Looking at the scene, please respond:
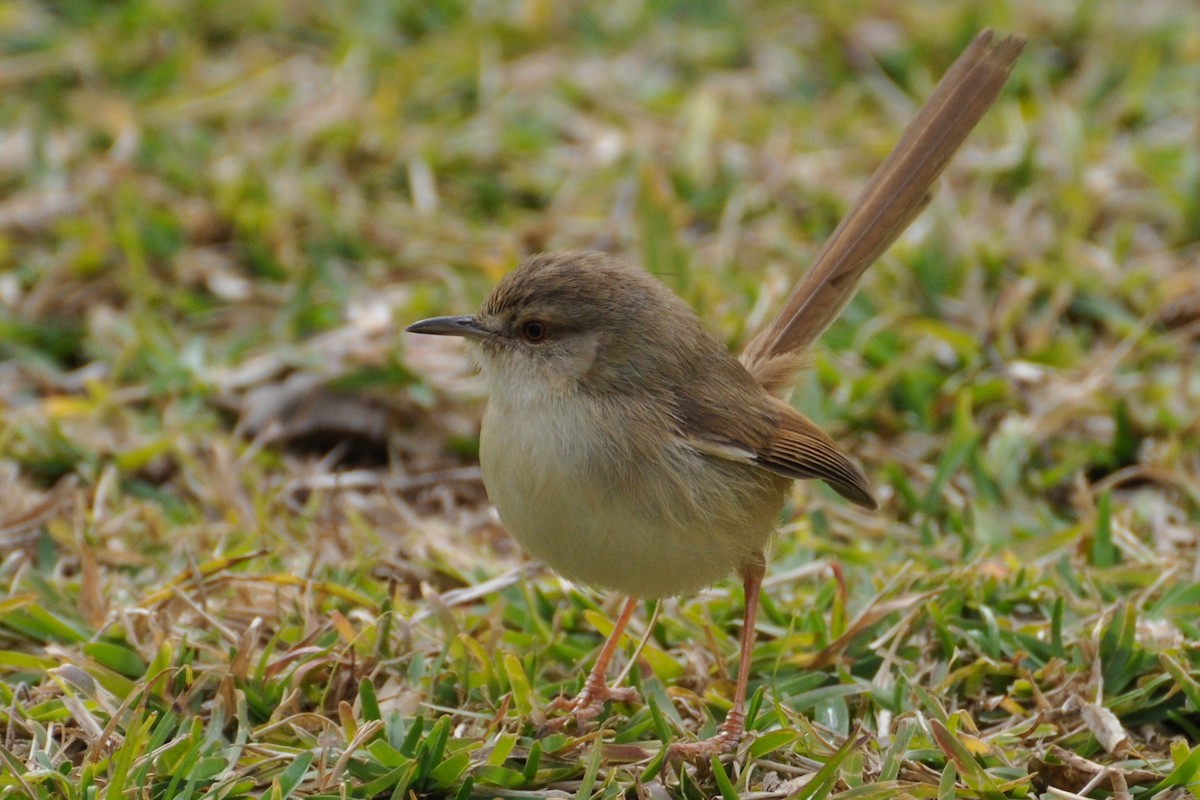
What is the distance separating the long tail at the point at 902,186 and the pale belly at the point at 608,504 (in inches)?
38.3

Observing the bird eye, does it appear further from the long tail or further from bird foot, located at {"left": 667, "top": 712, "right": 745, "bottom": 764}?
bird foot, located at {"left": 667, "top": 712, "right": 745, "bottom": 764}

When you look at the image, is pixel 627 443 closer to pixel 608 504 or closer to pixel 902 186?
pixel 608 504

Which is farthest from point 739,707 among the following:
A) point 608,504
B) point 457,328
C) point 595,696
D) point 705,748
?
point 457,328

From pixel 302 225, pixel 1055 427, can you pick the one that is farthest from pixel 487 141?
pixel 1055 427

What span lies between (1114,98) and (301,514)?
5.38 m

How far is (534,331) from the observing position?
4.28 meters

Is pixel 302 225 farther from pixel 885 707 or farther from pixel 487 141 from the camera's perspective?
pixel 885 707

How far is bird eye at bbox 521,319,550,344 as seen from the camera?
4.27 meters

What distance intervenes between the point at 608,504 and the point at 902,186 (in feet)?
5.60

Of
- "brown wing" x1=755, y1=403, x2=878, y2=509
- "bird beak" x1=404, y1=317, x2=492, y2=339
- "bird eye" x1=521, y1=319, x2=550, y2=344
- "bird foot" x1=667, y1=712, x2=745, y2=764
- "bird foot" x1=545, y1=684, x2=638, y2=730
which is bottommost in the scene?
"bird foot" x1=545, y1=684, x2=638, y2=730

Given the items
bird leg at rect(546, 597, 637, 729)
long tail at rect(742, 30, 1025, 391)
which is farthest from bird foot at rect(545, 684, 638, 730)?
long tail at rect(742, 30, 1025, 391)

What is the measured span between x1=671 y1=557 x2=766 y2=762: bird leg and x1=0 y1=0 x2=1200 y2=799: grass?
2.2 inches

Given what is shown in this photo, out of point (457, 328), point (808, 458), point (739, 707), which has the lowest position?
point (739, 707)

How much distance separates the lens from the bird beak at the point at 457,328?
4320mm
